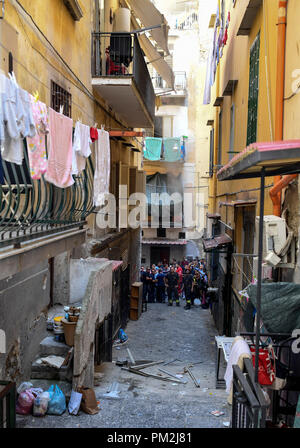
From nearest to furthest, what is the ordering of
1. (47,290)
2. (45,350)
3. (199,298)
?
(45,350)
(47,290)
(199,298)

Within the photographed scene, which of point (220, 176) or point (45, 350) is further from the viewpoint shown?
point (45, 350)

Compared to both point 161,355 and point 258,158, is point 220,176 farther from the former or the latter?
point 161,355

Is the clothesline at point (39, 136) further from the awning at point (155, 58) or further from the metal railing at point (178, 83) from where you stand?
the metal railing at point (178, 83)

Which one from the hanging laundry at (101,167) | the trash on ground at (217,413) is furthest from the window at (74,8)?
the trash on ground at (217,413)

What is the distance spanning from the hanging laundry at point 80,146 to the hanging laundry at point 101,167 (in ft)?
4.27

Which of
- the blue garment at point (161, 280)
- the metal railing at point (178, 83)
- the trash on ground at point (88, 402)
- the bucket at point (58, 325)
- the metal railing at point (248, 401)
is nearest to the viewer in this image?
the metal railing at point (248, 401)

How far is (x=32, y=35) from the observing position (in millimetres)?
Result: 7625

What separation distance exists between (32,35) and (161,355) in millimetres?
8318

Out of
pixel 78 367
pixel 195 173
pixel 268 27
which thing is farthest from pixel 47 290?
pixel 195 173

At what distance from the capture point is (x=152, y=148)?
89.1 feet

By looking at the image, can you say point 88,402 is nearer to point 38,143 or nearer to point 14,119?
point 38,143

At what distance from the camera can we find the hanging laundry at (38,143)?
5293 millimetres

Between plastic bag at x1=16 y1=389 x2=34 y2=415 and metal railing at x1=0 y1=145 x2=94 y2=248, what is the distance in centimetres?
262

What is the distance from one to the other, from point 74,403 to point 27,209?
321 cm
